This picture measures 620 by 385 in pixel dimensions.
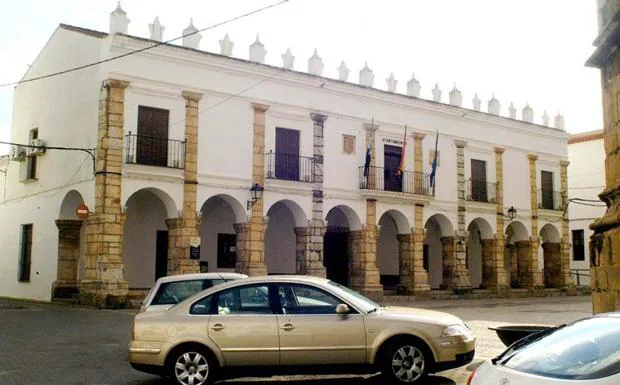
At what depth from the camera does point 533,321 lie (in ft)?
55.9

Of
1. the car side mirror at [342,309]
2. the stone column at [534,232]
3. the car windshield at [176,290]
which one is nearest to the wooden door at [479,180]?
the stone column at [534,232]

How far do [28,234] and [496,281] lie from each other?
19.2m

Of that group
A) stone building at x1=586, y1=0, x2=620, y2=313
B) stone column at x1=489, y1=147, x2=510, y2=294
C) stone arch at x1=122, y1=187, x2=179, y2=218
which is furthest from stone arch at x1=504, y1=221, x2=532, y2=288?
stone building at x1=586, y1=0, x2=620, y2=313

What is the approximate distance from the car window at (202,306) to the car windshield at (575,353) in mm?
4398

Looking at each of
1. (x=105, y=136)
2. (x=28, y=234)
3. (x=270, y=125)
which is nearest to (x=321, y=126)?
(x=270, y=125)

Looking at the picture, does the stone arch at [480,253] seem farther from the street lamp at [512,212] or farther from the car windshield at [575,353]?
the car windshield at [575,353]

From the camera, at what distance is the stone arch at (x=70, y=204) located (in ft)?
74.4

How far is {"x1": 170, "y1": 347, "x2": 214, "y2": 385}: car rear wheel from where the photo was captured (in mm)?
8025

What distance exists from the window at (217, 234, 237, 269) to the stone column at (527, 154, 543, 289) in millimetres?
14518

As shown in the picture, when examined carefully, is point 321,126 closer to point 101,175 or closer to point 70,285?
point 101,175

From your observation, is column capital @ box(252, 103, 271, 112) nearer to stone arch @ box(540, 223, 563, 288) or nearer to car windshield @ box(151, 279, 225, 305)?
car windshield @ box(151, 279, 225, 305)

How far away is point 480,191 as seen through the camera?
29.5 meters

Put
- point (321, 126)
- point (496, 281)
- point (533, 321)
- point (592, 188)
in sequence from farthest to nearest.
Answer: point (592, 188) → point (496, 281) → point (321, 126) → point (533, 321)

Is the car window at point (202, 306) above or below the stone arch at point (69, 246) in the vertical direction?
below
